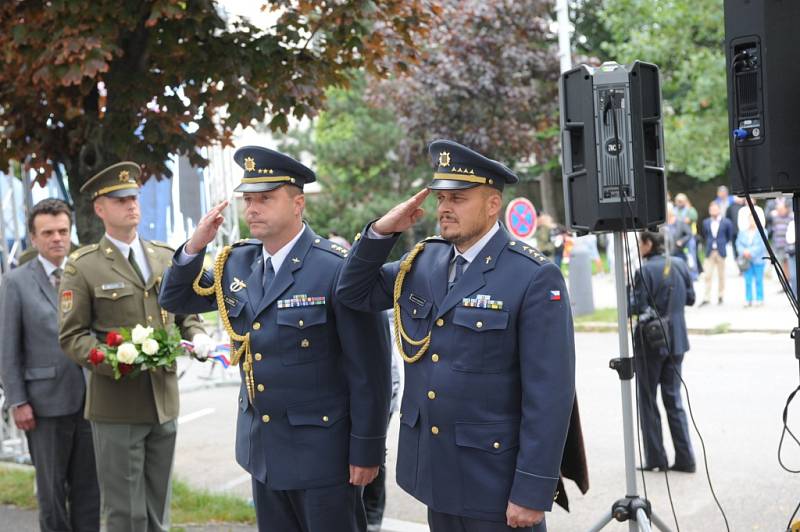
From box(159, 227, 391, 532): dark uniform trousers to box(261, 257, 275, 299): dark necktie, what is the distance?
22 millimetres

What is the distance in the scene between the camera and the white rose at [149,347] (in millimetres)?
4660

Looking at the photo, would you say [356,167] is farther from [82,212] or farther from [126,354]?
[126,354]

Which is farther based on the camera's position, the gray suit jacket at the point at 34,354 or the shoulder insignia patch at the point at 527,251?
the gray suit jacket at the point at 34,354

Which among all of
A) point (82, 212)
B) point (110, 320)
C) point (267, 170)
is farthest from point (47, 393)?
point (267, 170)

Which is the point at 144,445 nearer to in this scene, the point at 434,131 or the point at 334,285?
the point at 334,285

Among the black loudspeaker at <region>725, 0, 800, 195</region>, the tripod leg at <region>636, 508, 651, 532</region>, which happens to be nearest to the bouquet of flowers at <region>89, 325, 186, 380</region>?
the tripod leg at <region>636, 508, 651, 532</region>

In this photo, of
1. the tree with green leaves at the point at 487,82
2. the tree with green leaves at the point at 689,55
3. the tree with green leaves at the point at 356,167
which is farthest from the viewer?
the tree with green leaves at the point at 356,167

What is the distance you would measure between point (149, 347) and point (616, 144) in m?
2.54

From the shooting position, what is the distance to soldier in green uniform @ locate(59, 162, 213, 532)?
4.81 meters

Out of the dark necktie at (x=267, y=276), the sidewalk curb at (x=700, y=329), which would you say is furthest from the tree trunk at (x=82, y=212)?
the sidewalk curb at (x=700, y=329)

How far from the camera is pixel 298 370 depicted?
153 inches

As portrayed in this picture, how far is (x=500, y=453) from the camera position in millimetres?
3484

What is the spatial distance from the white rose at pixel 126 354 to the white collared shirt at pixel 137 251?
0.57 m

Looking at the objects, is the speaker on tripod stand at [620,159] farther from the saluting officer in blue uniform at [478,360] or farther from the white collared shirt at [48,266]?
the white collared shirt at [48,266]
